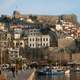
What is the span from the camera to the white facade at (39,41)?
80812 millimetres

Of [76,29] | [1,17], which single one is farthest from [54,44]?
[1,17]

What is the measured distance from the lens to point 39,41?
82.2 meters

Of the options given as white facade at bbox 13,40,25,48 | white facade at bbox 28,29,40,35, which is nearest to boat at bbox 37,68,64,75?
white facade at bbox 13,40,25,48

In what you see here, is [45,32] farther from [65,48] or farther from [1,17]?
[1,17]

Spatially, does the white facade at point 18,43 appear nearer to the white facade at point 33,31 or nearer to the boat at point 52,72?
the white facade at point 33,31

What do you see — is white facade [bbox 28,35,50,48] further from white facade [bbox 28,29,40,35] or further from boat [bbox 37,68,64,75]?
boat [bbox 37,68,64,75]

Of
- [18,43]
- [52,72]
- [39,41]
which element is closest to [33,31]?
[39,41]

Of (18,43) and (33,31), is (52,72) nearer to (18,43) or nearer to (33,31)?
(18,43)

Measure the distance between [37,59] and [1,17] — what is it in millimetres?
41327

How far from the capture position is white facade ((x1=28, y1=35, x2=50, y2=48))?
8081cm

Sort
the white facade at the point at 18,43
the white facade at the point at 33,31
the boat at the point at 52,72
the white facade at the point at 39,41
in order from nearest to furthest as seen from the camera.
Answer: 1. the boat at the point at 52,72
2. the white facade at the point at 18,43
3. the white facade at the point at 39,41
4. the white facade at the point at 33,31

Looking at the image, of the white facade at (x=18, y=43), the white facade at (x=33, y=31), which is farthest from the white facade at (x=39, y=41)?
the white facade at (x=33, y=31)

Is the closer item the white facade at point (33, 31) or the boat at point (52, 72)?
the boat at point (52, 72)

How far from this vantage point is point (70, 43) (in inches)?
3187
